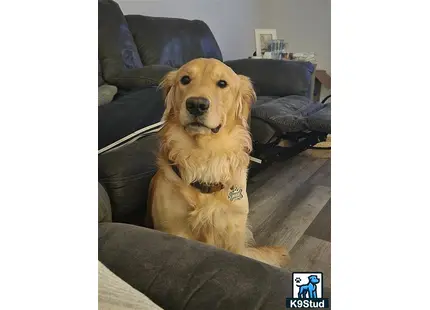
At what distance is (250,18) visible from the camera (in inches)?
25.3

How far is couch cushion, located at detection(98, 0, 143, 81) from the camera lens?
609mm

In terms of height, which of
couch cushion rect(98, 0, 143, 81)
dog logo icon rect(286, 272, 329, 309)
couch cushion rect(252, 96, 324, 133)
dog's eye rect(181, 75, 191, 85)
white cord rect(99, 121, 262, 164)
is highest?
couch cushion rect(98, 0, 143, 81)

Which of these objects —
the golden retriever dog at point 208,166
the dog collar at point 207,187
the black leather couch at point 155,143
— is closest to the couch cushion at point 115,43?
the black leather couch at point 155,143

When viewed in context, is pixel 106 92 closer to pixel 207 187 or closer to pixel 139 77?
pixel 139 77

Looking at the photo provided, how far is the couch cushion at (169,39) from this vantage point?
673mm

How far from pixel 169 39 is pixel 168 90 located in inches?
11.0

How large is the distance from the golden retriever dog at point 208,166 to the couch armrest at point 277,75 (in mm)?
32

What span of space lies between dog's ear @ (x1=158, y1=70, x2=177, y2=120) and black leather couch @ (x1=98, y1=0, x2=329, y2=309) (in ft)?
0.09

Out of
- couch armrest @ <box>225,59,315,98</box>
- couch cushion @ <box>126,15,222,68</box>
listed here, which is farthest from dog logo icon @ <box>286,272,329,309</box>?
couch cushion @ <box>126,15,222,68</box>

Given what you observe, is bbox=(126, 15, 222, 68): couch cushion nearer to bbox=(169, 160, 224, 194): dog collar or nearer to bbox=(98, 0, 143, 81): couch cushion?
bbox=(98, 0, 143, 81): couch cushion

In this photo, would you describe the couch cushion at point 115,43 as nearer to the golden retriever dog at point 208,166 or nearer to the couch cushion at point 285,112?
the golden retriever dog at point 208,166
